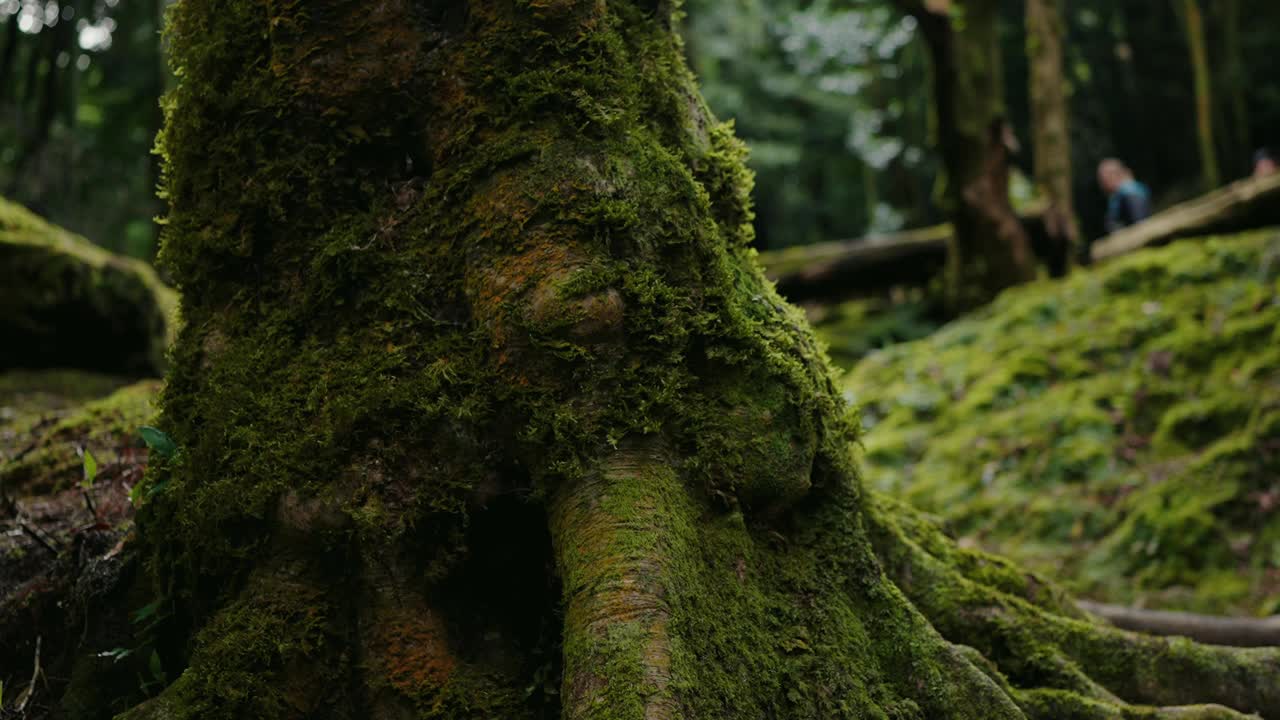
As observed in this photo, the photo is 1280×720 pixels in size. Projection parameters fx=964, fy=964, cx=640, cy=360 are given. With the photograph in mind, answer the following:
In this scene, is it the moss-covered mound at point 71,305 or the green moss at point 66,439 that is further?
the moss-covered mound at point 71,305

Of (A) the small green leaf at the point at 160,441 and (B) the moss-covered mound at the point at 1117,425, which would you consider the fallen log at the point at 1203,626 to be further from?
(A) the small green leaf at the point at 160,441

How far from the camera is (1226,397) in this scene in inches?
310

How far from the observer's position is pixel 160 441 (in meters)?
3.29

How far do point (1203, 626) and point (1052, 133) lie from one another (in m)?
9.53

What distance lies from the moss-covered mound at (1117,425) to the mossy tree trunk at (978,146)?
1039mm

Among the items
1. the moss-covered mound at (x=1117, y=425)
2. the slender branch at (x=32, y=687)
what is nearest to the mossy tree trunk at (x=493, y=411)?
the slender branch at (x=32, y=687)

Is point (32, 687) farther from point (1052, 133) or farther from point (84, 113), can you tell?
point (84, 113)

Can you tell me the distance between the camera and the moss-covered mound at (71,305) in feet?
24.2

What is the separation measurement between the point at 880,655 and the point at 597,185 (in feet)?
5.80

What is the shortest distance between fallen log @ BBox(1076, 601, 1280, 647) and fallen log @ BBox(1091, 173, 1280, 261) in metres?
6.94

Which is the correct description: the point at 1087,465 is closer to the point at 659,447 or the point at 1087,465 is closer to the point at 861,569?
the point at 861,569

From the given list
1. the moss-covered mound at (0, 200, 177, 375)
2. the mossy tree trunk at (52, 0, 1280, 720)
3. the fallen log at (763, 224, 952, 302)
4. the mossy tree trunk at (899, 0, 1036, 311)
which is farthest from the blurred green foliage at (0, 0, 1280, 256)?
the mossy tree trunk at (52, 0, 1280, 720)

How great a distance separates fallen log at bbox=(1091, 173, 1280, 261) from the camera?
10406 millimetres

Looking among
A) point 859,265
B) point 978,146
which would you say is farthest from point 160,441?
point 859,265
